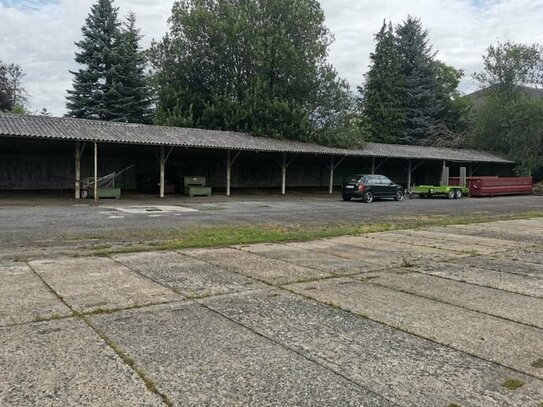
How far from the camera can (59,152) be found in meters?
23.0

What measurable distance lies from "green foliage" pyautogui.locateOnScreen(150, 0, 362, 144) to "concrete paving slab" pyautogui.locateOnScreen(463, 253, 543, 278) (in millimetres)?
28231

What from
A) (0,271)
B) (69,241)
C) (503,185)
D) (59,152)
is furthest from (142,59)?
(0,271)

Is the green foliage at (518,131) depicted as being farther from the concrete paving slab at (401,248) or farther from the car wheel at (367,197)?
the concrete paving slab at (401,248)

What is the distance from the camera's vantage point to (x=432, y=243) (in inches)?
365

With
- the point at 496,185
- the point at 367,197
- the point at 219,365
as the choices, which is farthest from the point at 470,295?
the point at 496,185

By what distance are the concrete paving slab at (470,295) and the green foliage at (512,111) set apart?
1389 inches

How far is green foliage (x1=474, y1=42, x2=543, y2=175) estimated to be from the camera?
118ft

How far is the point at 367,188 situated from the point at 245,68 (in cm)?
2001

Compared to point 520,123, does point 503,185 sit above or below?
below

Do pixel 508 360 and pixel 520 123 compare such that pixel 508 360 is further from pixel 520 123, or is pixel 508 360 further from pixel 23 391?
pixel 520 123

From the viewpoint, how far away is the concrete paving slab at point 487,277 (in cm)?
555

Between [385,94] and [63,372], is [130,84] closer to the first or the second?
[385,94]

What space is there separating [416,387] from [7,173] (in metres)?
23.9

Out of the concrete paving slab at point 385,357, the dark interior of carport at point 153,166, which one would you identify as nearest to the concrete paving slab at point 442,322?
the concrete paving slab at point 385,357
